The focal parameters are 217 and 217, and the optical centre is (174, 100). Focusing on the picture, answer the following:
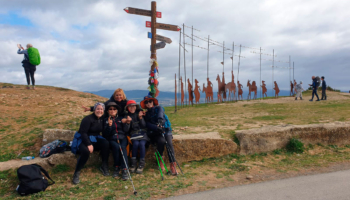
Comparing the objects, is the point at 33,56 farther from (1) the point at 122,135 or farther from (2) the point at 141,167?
(2) the point at 141,167

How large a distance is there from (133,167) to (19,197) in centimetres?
210

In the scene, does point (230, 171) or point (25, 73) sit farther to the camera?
point (25, 73)

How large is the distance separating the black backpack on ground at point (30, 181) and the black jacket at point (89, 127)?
994mm

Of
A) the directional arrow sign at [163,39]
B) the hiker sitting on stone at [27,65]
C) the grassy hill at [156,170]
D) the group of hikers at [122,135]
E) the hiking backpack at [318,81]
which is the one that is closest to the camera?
the grassy hill at [156,170]

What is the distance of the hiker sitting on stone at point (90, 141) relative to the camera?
14.8 ft

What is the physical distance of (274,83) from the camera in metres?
21.7

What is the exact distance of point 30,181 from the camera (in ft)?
13.0

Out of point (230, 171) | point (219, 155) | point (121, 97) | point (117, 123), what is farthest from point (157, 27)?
point (230, 171)

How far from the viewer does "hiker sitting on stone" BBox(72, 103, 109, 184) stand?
14.8 ft

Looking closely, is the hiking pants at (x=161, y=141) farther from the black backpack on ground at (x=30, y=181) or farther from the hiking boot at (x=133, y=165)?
the black backpack on ground at (x=30, y=181)

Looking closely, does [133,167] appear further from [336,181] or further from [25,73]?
[25,73]

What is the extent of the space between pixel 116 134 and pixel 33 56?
26.4ft

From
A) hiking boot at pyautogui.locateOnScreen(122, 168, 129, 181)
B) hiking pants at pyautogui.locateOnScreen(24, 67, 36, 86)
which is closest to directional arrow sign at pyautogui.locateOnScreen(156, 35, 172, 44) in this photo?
hiking boot at pyautogui.locateOnScreen(122, 168, 129, 181)

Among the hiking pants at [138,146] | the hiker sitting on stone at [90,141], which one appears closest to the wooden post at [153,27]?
the hiker sitting on stone at [90,141]
